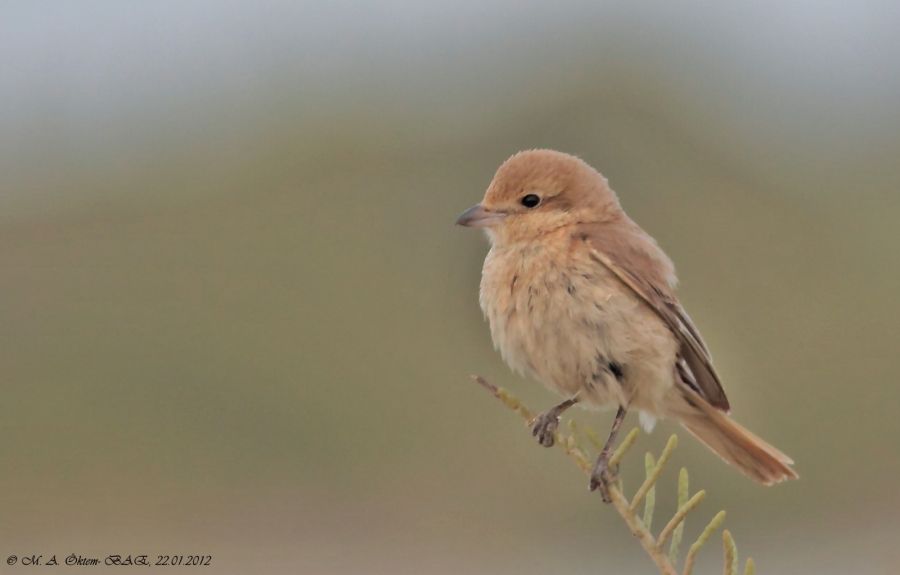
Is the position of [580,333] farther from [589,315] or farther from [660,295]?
[660,295]

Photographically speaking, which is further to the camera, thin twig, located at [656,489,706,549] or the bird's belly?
the bird's belly

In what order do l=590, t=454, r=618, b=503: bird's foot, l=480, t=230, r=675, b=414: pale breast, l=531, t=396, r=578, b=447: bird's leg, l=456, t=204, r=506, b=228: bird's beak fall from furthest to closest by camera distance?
l=456, t=204, r=506, b=228: bird's beak < l=480, t=230, r=675, b=414: pale breast < l=531, t=396, r=578, b=447: bird's leg < l=590, t=454, r=618, b=503: bird's foot

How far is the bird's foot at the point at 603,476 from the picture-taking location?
9.01ft

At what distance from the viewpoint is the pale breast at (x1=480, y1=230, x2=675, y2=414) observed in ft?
13.9

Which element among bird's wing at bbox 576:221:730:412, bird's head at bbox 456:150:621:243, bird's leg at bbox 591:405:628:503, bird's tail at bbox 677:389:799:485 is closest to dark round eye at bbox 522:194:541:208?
bird's head at bbox 456:150:621:243

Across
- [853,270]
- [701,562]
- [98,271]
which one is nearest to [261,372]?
[98,271]

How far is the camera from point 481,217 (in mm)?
4680

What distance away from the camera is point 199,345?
12734 mm

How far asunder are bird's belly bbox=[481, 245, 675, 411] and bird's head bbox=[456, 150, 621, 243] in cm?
27

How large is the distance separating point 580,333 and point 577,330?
1 cm

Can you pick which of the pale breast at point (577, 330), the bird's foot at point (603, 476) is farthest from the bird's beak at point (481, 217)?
the bird's foot at point (603, 476)

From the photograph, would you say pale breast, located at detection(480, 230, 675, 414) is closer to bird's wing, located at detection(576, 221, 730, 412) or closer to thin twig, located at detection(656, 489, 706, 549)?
bird's wing, located at detection(576, 221, 730, 412)

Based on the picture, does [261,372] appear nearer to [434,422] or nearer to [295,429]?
[295,429]

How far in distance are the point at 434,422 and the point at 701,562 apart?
3011 millimetres
